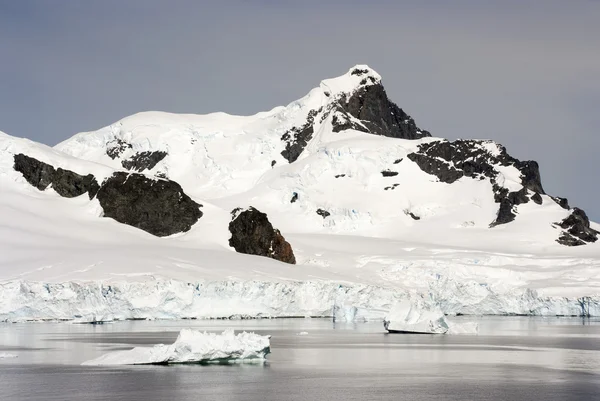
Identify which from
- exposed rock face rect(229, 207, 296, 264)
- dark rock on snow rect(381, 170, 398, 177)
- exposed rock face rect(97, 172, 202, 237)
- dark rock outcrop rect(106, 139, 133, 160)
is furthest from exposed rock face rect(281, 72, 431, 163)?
exposed rock face rect(229, 207, 296, 264)

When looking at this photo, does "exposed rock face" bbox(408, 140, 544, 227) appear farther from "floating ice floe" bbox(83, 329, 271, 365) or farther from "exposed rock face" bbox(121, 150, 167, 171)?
"floating ice floe" bbox(83, 329, 271, 365)

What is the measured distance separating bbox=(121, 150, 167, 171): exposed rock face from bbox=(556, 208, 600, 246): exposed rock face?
62835 millimetres

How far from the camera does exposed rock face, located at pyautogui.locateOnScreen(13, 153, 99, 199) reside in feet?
319

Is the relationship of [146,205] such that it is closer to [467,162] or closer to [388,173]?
[388,173]

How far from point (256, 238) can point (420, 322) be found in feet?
133

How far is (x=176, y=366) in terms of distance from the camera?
3453cm

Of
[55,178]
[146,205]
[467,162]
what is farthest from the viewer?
[467,162]

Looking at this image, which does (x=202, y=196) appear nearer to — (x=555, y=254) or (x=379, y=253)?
(x=379, y=253)

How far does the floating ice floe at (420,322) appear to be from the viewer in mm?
55062

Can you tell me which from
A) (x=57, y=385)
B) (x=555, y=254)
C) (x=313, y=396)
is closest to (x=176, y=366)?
(x=57, y=385)

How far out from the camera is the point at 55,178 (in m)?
98.3

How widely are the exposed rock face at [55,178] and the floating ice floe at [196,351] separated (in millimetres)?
65461

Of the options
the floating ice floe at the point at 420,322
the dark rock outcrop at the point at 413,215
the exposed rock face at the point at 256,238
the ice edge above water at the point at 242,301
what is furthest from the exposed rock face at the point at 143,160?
the floating ice floe at the point at 420,322

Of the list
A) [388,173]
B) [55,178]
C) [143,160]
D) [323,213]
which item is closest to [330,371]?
[55,178]
